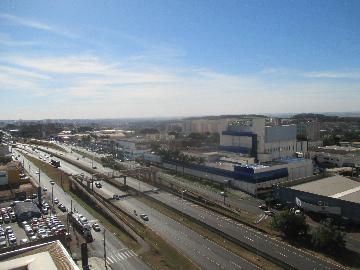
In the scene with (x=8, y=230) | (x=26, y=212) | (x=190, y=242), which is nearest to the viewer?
(x=190, y=242)

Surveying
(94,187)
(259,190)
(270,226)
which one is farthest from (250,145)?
(270,226)

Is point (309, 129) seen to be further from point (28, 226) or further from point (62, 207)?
point (28, 226)

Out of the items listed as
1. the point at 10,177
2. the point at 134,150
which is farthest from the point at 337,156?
the point at 10,177

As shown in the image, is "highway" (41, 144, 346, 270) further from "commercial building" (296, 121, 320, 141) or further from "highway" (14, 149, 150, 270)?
"commercial building" (296, 121, 320, 141)

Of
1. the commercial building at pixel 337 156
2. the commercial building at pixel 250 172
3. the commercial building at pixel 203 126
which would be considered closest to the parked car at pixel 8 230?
the commercial building at pixel 250 172

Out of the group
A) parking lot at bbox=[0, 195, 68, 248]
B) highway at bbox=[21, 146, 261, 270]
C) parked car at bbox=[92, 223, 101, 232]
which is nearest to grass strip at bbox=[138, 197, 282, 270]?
highway at bbox=[21, 146, 261, 270]

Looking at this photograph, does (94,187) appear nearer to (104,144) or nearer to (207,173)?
(207,173)

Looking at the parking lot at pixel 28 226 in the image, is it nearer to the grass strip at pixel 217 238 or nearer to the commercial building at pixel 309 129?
the grass strip at pixel 217 238
